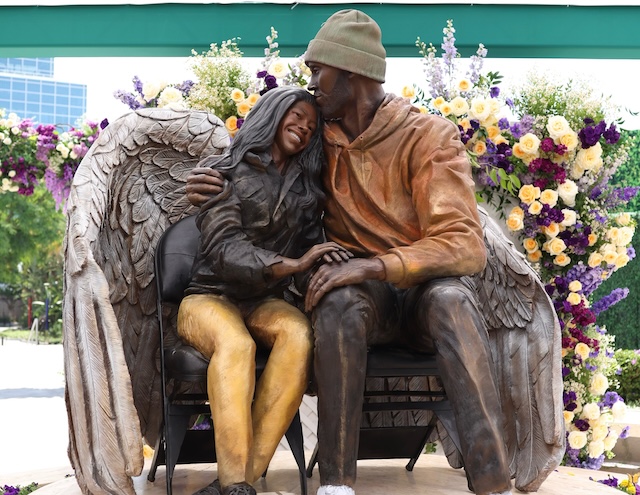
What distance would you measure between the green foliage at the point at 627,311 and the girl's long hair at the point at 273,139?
28.9 feet

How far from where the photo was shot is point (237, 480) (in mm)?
3172

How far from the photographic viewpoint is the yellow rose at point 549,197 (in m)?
5.16

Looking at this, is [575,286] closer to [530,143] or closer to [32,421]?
[530,143]

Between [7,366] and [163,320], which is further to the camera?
[7,366]

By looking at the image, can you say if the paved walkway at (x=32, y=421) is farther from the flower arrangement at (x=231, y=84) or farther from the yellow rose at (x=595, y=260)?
the yellow rose at (x=595, y=260)

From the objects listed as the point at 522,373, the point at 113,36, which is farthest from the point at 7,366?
the point at 522,373

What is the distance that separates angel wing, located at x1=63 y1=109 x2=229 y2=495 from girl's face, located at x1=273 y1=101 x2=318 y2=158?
72cm

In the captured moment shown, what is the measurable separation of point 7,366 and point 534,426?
14332mm

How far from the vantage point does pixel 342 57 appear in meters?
3.46

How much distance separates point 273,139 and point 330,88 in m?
0.27

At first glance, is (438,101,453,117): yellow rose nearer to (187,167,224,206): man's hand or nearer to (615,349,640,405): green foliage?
(187,167,224,206): man's hand

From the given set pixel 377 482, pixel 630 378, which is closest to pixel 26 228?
pixel 630 378

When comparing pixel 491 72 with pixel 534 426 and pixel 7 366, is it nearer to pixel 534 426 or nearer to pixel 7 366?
pixel 534 426

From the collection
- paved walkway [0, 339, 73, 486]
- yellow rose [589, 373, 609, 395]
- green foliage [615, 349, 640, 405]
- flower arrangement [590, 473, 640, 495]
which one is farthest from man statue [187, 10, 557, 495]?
green foliage [615, 349, 640, 405]
